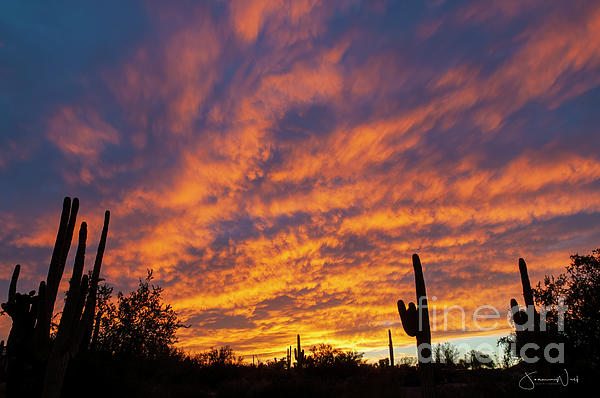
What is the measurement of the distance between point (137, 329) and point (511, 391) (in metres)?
16.8

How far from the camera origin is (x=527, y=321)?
17578mm

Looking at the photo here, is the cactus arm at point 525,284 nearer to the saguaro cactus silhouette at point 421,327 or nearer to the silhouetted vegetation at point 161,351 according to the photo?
the silhouetted vegetation at point 161,351

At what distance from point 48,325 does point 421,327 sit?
11.7 meters

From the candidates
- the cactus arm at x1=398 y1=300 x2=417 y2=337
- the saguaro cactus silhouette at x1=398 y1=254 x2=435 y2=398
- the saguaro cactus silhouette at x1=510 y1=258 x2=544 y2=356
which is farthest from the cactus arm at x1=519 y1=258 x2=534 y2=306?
the cactus arm at x1=398 y1=300 x2=417 y2=337

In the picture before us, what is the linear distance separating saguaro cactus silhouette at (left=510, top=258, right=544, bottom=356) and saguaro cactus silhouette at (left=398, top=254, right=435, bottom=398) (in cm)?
563

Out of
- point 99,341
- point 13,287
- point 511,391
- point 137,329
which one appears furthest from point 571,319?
point 13,287

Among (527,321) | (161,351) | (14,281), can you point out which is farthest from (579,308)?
(14,281)

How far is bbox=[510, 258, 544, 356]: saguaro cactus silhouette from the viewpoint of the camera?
17219mm

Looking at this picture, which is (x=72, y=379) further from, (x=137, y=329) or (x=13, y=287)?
(x=13, y=287)

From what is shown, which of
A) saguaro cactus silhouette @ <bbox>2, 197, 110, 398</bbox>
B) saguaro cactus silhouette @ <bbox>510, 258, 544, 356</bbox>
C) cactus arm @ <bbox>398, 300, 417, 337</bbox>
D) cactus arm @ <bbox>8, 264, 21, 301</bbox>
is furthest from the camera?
cactus arm @ <bbox>8, 264, 21, 301</bbox>

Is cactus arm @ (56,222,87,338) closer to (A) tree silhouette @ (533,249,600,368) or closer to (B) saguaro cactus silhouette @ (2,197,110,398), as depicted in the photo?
(B) saguaro cactus silhouette @ (2,197,110,398)

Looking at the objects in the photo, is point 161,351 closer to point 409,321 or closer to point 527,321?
point 409,321

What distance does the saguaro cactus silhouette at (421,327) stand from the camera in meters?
13.2

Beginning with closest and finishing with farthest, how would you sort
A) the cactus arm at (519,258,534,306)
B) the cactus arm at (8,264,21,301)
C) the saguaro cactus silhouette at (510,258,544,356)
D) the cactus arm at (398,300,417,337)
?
the cactus arm at (398,300,417,337), the saguaro cactus silhouette at (510,258,544,356), the cactus arm at (519,258,534,306), the cactus arm at (8,264,21,301)
